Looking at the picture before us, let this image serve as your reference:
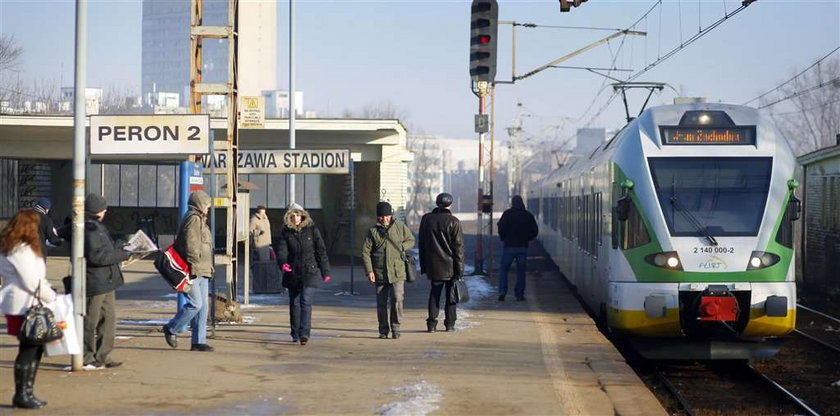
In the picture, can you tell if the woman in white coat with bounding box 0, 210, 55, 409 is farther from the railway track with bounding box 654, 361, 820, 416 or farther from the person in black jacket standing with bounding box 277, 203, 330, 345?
the railway track with bounding box 654, 361, 820, 416

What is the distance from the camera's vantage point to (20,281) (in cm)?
859

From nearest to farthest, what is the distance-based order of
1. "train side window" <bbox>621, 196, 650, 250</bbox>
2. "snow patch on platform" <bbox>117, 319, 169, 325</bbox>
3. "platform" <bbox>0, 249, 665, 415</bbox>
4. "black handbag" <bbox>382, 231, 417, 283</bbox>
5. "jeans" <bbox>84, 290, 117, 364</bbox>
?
"platform" <bbox>0, 249, 665, 415</bbox>
"jeans" <bbox>84, 290, 117, 364</bbox>
"train side window" <bbox>621, 196, 650, 250</bbox>
"black handbag" <bbox>382, 231, 417, 283</bbox>
"snow patch on platform" <bbox>117, 319, 169, 325</bbox>

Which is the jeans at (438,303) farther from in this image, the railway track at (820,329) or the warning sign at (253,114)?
the warning sign at (253,114)

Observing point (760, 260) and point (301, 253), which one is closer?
point (760, 260)

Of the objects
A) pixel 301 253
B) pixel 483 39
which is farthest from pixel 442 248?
pixel 483 39

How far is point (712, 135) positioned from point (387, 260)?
162 inches

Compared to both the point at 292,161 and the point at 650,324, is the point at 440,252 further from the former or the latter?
the point at 292,161

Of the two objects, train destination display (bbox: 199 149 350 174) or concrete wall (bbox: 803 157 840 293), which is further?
concrete wall (bbox: 803 157 840 293)

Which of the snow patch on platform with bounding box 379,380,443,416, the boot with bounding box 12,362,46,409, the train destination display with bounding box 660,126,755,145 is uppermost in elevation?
the train destination display with bounding box 660,126,755,145

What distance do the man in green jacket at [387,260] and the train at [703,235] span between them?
2.56 metres

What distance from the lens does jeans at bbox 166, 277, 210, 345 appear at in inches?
464

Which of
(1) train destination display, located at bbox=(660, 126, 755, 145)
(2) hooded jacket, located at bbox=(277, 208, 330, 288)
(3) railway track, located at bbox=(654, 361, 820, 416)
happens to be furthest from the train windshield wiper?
(2) hooded jacket, located at bbox=(277, 208, 330, 288)

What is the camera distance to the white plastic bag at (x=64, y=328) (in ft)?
28.3

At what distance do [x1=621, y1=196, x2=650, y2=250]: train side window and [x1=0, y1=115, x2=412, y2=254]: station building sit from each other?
59.2 feet
